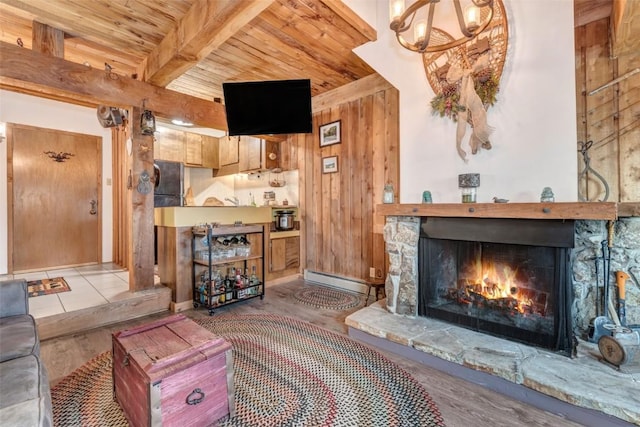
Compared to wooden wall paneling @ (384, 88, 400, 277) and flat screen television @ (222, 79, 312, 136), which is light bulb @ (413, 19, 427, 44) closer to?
wooden wall paneling @ (384, 88, 400, 277)

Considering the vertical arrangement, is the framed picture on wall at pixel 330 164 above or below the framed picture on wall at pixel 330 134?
below

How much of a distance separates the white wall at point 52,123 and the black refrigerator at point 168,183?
0.82 metres

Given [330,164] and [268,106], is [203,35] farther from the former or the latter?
[330,164]

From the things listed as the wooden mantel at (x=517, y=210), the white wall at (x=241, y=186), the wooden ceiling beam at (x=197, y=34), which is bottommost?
the wooden mantel at (x=517, y=210)

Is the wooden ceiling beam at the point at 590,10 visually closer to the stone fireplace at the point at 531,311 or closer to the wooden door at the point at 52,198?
the stone fireplace at the point at 531,311

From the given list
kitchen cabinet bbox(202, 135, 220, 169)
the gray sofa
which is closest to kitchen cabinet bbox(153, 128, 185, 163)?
kitchen cabinet bbox(202, 135, 220, 169)

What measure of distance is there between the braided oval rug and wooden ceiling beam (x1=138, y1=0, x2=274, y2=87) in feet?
7.82

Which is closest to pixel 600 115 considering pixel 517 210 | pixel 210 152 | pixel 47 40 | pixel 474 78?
pixel 474 78

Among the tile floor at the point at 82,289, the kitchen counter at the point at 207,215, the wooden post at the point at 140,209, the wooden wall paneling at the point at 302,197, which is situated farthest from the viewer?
the wooden wall paneling at the point at 302,197

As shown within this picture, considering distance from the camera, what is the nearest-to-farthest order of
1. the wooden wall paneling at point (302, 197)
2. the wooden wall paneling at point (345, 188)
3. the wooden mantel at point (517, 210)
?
the wooden mantel at point (517, 210) < the wooden wall paneling at point (345, 188) < the wooden wall paneling at point (302, 197)

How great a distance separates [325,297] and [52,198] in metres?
4.25

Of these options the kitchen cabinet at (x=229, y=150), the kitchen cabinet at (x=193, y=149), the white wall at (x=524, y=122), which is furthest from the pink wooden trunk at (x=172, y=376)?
the kitchen cabinet at (x=193, y=149)

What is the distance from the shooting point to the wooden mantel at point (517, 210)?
1.65 metres

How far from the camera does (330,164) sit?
3934 mm
